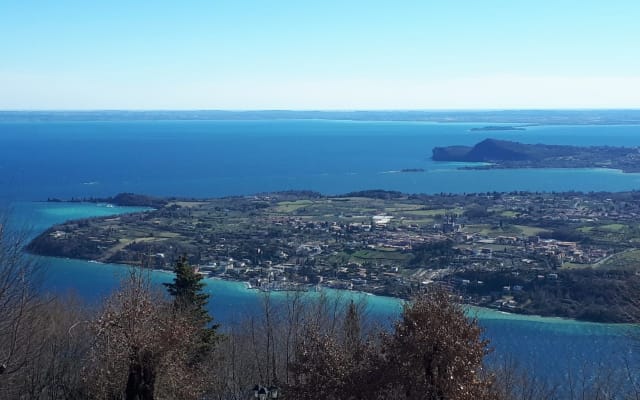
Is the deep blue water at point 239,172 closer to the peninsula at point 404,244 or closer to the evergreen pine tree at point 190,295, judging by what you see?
the peninsula at point 404,244

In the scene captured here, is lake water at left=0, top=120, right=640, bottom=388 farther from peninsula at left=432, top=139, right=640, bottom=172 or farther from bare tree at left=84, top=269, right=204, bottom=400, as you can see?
bare tree at left=84, top=269, right=204, bottom=400

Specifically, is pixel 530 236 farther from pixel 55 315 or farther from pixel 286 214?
pixel 55 315

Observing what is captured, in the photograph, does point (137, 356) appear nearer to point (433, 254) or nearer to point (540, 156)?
point (433, 254)

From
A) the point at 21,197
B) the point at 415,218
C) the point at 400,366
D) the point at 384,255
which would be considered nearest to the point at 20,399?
the point at 400,366

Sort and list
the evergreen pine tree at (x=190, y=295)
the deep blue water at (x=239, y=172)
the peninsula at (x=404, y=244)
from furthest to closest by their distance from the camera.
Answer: the deep blue water at (x=239, y=172), the peninsula at (x=404, y=244), the evergreen pine tree at (x=190, y=295)

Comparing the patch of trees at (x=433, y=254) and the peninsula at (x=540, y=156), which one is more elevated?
the patch of trees at (x=433, y=254)

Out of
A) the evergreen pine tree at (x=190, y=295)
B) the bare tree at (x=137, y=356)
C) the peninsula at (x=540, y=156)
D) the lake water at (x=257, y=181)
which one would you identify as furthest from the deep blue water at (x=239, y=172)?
the bare tree at (x=137, y=356)
